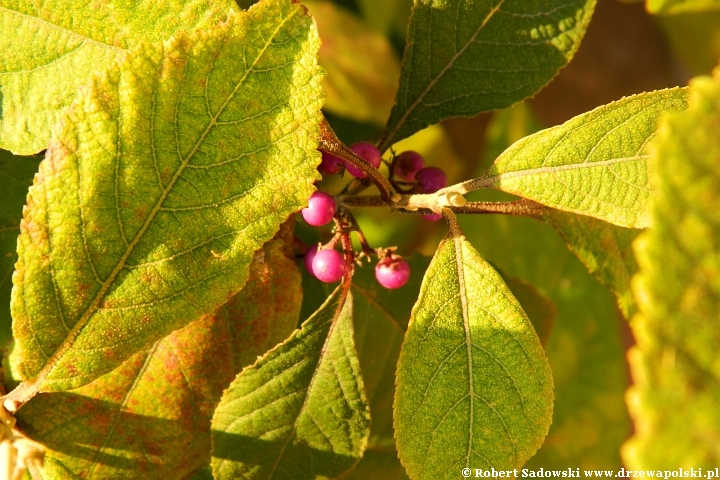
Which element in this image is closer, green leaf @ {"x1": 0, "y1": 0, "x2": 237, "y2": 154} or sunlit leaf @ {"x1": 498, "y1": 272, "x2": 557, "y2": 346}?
green leaf @ {"x1": 0, "y1": 0, "x2": 237, "y2": 154}

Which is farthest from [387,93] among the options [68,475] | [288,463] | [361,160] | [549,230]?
[68,475]

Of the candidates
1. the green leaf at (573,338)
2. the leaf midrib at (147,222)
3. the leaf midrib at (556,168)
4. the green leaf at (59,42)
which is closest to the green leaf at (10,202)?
the green leaf at (59,42)

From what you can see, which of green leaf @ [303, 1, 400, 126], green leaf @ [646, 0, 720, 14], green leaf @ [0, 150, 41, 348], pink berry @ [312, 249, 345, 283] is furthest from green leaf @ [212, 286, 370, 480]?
green leaf @ [303, 1, 400, 126]

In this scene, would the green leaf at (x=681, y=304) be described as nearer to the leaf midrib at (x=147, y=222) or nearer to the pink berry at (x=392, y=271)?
the leaf midrib at (x=147, y=222)

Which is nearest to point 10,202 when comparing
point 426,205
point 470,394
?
point 426,205

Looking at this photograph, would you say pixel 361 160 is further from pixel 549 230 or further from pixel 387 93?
pixel 549 230

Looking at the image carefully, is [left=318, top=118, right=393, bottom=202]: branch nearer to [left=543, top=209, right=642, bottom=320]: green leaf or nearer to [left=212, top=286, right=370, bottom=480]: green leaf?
[left=212, top=286, right=370, bottom=480]: green leaf
